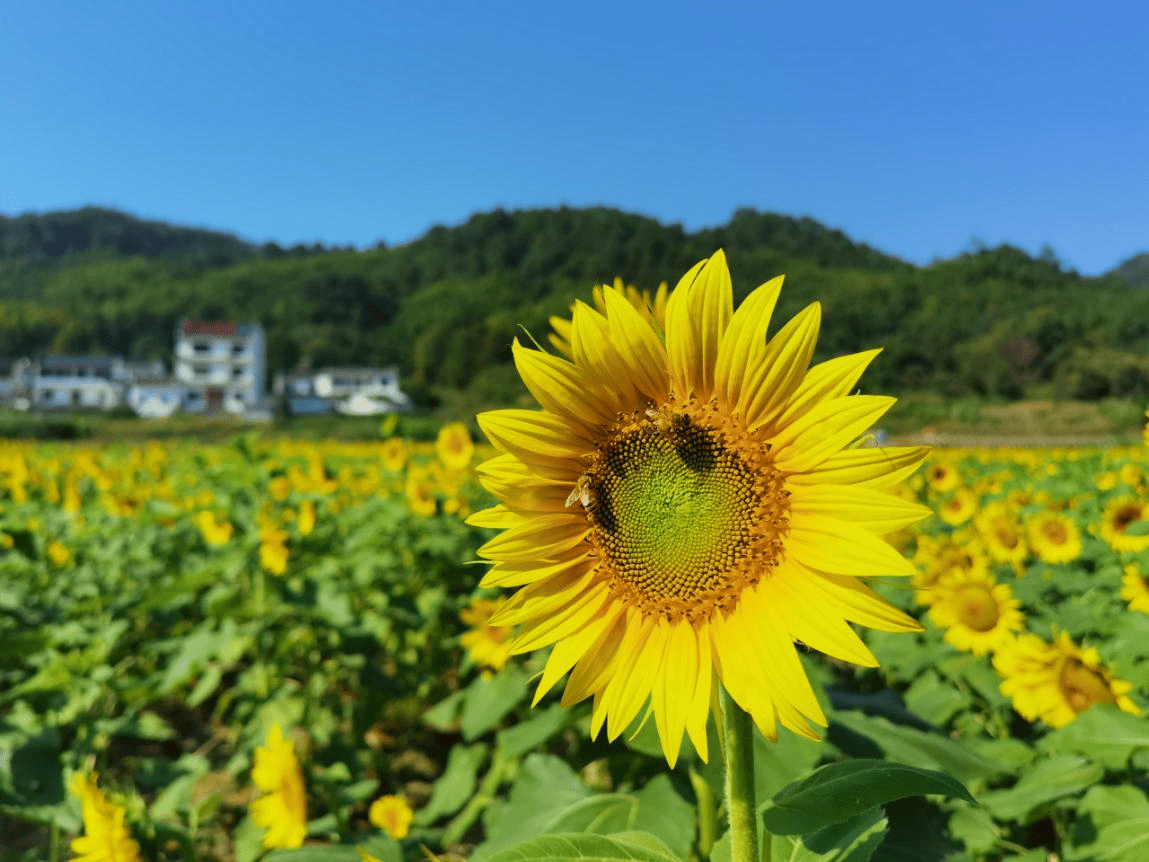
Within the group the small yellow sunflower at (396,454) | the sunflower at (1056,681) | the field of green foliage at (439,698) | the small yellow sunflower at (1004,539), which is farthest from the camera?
the small yellow sunflower at (396,454)

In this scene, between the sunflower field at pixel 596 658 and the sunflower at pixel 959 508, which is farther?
the sunflower at pixel 959 508

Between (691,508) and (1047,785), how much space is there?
142 cm

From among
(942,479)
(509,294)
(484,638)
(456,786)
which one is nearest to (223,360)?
(509,294)

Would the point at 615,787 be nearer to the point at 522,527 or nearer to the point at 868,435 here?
the point at 522,527

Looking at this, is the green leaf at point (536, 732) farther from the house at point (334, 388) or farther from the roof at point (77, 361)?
the roof at point (77, 361)

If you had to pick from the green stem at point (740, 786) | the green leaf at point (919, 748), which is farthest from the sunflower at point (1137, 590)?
the green stem at point (740, 786)

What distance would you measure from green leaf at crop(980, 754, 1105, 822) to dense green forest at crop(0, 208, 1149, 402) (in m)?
1.20

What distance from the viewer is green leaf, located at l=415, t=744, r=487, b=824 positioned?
114 inches

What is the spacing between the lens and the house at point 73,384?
8581cm

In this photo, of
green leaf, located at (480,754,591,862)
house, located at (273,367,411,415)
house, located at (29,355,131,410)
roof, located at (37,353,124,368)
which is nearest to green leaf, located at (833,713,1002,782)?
green leaf, located at (480,754,591,862)

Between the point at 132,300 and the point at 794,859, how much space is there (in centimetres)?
13272

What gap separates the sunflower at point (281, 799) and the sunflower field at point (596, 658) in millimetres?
15

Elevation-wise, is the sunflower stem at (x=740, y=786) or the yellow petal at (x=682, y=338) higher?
the yellow petal at (x=682, y=338)

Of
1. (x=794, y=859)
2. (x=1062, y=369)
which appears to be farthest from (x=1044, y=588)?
(x=1062, y=369)
